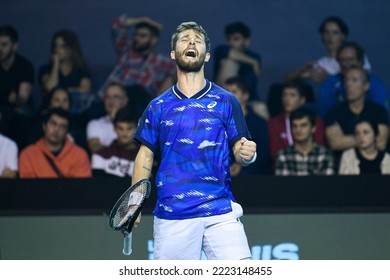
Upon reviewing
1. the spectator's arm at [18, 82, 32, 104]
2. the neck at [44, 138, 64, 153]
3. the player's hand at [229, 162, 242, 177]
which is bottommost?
the player's hand at [229, 162, 242, 177]

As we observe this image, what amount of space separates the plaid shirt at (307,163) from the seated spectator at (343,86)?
67cm

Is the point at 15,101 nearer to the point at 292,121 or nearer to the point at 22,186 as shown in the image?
the point at 22,186

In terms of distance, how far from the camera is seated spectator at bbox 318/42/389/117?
8961 mm

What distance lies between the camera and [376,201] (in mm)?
7836

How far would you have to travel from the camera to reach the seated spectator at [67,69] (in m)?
9.23

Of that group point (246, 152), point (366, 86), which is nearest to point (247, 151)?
point (246, 152)

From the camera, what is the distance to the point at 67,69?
928 cm

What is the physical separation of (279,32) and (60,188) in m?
2.90

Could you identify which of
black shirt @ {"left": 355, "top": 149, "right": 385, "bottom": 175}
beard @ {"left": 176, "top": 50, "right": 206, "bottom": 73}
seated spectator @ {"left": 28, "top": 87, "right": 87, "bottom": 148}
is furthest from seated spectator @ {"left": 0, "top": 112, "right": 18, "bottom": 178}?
beard @ {"left": 176, "top": 50, "right": 206, "bottom": 73}

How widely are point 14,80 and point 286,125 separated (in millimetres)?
2748

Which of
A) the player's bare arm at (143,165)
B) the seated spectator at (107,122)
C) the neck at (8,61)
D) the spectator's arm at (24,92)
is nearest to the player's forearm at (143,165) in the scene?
the player's bare arm at (143,165)

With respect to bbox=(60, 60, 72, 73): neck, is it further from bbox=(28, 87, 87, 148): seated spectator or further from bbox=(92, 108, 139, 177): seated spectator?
bbox=(92, 108, 139, 177): seated spectator

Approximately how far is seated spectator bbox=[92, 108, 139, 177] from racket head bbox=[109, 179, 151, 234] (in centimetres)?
326

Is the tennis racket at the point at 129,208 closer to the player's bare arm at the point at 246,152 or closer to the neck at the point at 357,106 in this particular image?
the player's bare arm at the point at 246,152
